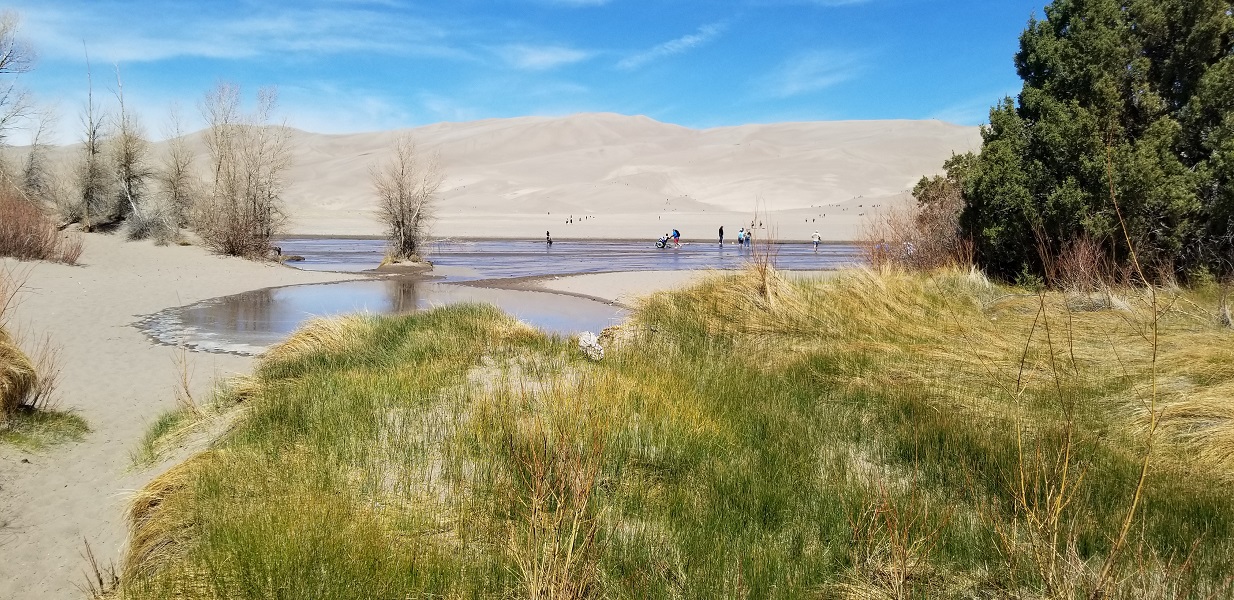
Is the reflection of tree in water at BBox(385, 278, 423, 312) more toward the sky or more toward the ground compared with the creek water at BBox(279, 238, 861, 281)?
more toward the ground

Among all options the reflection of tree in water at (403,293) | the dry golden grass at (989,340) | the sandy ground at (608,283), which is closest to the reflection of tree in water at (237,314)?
the reflection of tree in water at (403,293)

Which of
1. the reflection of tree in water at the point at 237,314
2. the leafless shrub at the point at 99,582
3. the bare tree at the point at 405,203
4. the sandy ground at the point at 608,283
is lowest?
the leafless shrub at the point at 99,582

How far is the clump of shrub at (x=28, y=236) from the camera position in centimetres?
1941

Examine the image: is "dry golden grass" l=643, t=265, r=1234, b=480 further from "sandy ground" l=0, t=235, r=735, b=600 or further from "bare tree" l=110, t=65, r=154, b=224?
"bare tree" l=110, t=65, r=154, b=224

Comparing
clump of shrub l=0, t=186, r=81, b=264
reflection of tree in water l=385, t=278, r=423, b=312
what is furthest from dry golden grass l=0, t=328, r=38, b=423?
clump of shrub l=0, t=186, r=81, b=264

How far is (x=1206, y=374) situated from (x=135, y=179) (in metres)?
37.8

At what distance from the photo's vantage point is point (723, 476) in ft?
13.4

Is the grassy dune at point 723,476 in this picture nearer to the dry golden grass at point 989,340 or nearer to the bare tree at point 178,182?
the dry golden grass at point 989,340

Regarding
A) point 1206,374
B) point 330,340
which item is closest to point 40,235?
point 330,340

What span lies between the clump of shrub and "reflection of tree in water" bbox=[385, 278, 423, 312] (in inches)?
355

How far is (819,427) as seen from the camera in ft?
16.5

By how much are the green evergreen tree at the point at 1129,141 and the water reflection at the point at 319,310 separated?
736 cm

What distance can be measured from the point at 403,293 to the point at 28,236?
10.5 meters

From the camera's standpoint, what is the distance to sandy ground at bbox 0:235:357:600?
187 inches
